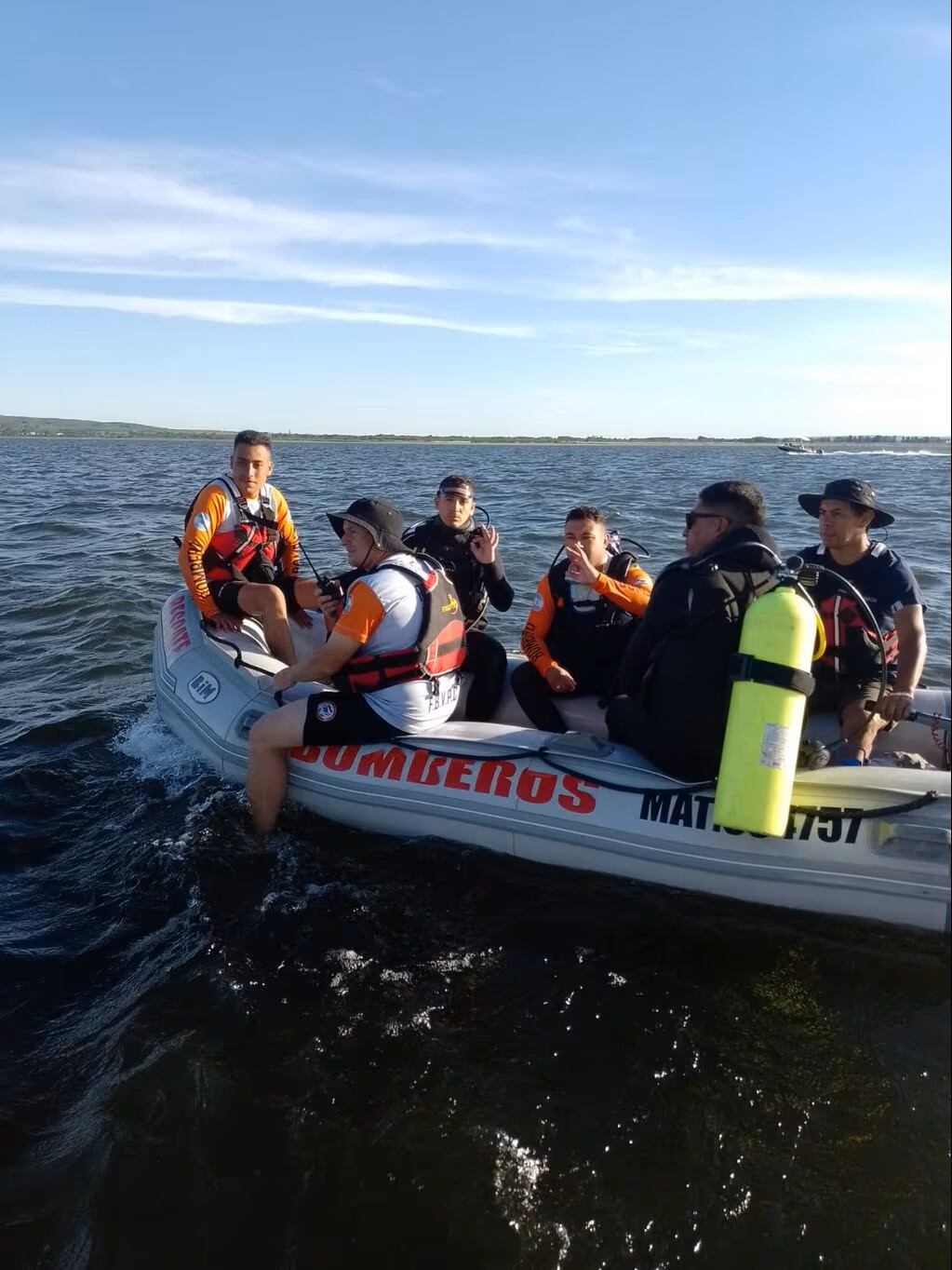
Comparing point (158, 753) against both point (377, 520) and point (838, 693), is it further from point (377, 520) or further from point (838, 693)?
point (838, 693)

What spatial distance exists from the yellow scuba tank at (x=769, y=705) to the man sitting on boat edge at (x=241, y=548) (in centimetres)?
364

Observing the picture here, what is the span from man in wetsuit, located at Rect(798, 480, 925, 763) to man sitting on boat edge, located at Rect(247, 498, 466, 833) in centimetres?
187

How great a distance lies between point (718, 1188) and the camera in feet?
8.68

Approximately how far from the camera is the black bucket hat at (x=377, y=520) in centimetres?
408

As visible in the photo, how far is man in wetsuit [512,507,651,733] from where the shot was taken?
4.68m

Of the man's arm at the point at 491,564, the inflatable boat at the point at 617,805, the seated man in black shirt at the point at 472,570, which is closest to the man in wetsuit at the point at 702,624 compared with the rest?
the inflatable boat at the point at 617,805

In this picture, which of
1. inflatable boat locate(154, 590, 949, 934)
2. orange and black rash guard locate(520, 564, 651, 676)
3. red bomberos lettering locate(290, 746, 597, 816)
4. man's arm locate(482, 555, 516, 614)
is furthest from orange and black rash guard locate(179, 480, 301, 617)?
orange and black rash guard locate(520, 564, 651, 676)

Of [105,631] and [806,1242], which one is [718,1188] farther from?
[105,631]

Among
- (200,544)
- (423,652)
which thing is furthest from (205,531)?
(423,652)

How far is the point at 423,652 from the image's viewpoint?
14.0 feet

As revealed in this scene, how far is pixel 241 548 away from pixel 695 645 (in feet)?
12.2

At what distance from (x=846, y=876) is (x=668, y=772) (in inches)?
32.8

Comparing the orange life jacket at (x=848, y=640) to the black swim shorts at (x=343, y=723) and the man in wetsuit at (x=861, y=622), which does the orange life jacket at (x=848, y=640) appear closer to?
the man in wetsuit at (x=861, y=622)

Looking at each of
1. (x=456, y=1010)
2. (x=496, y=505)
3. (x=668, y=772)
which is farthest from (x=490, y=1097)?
(x=496, y=505)
